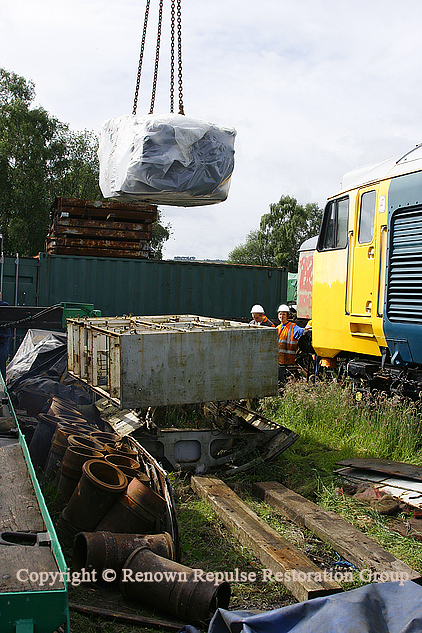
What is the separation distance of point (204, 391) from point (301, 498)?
1.34 meters

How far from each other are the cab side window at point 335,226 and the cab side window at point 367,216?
32 cm

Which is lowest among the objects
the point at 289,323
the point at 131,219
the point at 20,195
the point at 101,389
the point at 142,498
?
the point at 142,498

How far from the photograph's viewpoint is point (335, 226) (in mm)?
7145

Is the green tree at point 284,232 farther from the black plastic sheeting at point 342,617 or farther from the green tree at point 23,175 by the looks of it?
the black plastic sheeting at point 342,617

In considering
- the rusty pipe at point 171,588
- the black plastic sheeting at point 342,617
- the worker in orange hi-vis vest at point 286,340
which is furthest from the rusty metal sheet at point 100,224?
the black plastic sheeting at point 342,617

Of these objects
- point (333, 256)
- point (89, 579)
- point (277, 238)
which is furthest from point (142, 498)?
point (277, 238)

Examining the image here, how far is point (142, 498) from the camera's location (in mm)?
3525

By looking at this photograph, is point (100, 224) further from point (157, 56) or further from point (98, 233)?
point (157, 56)

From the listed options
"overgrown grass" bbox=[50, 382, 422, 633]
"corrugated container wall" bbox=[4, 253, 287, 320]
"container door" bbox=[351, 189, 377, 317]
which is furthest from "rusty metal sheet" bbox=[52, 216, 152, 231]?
"container door" bbox=[351, 189, 377, 317]

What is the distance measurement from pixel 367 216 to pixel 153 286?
678 centimetres

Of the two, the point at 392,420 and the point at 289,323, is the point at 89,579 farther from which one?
the point at 289,323

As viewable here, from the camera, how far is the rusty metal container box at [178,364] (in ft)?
16.0

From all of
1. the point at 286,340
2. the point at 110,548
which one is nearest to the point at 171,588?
the point at 110,548

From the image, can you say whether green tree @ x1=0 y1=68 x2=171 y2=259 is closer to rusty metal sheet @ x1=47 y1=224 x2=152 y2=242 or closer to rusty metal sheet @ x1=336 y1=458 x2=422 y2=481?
rusty metal sheet @ x1=47 y1=224 x2=152 y2=242
